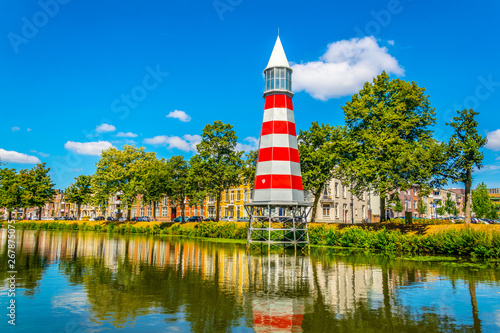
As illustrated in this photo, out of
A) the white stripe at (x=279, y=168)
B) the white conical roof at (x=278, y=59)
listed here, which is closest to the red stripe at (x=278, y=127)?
the white stripe at (x=279, y=168)

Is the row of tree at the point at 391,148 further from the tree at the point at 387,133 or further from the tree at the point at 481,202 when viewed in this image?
the tree at the point at 481,202

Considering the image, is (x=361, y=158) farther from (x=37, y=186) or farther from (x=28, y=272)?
(x=37, y=186)

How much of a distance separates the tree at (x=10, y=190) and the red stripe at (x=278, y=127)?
231ft

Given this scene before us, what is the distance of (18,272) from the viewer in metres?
14.8

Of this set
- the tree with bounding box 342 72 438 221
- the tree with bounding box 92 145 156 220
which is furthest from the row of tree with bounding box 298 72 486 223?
the tree with bounding box 92 145 156 220

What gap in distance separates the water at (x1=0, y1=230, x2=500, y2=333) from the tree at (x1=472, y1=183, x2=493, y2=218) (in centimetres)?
8782

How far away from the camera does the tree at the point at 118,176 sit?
64.1m

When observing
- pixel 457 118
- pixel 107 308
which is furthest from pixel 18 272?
pixel 457 118

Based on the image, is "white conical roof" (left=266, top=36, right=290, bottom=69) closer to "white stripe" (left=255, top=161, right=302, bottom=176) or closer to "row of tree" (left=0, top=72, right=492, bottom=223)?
"white stripe" (left=255, top=161, right=302, bottom=176)

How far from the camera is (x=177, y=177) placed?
61531mm

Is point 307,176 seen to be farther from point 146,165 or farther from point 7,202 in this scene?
point 7,202

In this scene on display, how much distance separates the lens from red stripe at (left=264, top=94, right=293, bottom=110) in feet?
81.1

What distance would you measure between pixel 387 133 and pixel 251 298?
29693 millimetres

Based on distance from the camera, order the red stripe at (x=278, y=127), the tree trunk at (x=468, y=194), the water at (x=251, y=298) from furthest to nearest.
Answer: the tree trunk at (x=468, y=194) → the red stripe at (x=278, y=127) → the water at (x=251, y=298)
